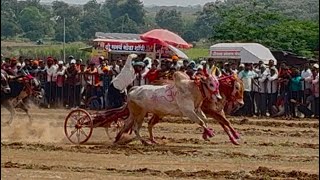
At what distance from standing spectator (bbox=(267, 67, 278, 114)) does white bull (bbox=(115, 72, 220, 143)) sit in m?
9.04

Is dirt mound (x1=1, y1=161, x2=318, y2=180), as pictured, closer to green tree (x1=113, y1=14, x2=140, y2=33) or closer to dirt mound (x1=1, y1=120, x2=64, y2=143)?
dirt mound (x1=1, y1=120, x2=64, y2=143)

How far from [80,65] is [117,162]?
14846mm

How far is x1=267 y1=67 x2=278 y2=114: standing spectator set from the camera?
26.3 meters

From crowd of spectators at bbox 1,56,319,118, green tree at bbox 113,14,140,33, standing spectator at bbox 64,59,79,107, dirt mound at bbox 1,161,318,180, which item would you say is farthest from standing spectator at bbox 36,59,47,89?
green tree at bbox 113,14,140,33

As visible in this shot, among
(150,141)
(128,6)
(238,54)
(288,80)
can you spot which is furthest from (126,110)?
(128,6)

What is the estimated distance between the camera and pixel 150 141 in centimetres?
1827

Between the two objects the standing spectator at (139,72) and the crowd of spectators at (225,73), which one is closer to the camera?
the standing spectator at (139,72)

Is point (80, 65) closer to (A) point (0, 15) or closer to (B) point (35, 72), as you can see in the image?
(B) point (35, 72)

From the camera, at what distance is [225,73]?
2325cm

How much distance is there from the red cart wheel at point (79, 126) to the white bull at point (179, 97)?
109cm

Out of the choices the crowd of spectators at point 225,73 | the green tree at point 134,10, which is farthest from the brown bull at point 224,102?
the green tree at point 134,10

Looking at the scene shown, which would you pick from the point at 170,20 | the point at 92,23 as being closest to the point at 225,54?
the point at 92,23

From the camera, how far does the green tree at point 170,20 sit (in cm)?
9025

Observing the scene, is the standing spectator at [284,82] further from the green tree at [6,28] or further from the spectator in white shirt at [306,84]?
the green tree at [6,28]
